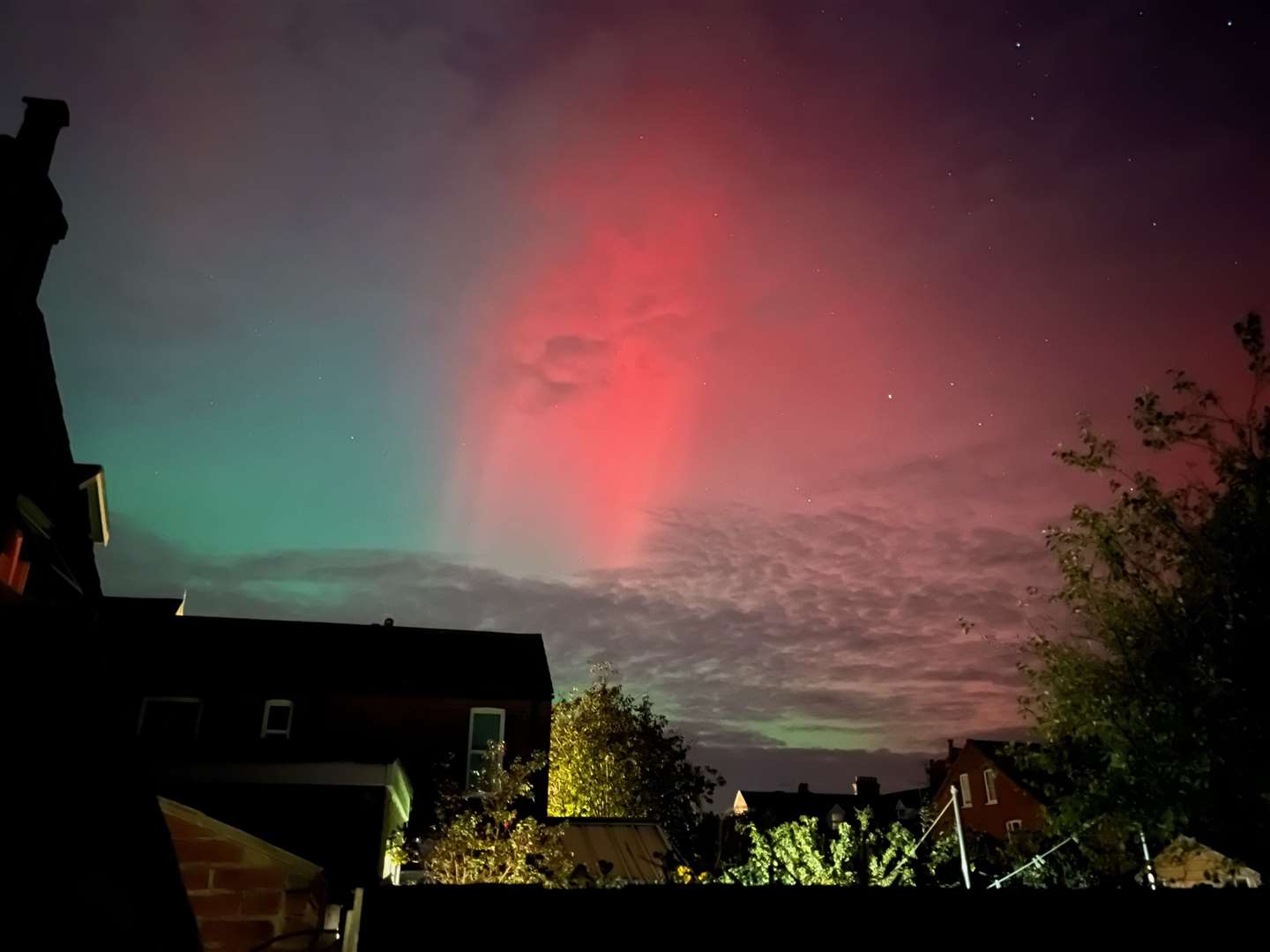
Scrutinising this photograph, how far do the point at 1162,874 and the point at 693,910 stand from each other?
3961 cm

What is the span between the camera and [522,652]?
111 ft

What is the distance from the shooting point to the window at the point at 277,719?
29047 mm

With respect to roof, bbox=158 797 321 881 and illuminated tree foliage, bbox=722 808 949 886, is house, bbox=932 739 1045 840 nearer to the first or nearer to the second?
illuminated tree foliage, bbox=722 808 949 886

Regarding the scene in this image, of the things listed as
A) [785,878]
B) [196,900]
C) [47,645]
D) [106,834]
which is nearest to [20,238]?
[47,645]

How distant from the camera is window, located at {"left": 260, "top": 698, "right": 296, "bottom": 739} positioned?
29.0m

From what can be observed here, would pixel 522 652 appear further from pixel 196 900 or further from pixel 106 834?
pixel 106 834

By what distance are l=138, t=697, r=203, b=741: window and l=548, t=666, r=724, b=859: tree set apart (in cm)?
1680

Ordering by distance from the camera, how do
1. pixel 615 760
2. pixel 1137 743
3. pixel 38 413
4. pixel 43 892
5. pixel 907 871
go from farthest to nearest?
pixel 615 760, pixel 907 871, pixel 1137 743, pixel 38 413, pixel 43 892

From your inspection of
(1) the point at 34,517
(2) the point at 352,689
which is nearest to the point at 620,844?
(2) the point at 352,689

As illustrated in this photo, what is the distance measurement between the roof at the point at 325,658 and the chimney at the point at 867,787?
4824cm

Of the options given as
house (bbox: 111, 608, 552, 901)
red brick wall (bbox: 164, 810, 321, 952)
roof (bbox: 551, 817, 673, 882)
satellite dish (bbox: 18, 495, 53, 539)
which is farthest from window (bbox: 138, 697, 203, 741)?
satellite dish (bbox: 18, 495, 53, 539)

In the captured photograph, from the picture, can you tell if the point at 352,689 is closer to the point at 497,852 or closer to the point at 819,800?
the point at 497,852

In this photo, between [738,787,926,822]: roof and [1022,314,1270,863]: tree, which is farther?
[738,787,926,822]: roof

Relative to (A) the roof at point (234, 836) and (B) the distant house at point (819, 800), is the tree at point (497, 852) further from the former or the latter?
(B) the distant house at point (819, 800)
